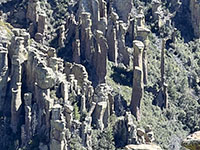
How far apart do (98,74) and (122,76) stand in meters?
3.23

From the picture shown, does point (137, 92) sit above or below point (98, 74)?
below

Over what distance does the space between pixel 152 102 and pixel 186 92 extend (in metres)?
7.36

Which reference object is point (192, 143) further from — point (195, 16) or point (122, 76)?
point (195, 16)

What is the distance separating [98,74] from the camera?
235ft

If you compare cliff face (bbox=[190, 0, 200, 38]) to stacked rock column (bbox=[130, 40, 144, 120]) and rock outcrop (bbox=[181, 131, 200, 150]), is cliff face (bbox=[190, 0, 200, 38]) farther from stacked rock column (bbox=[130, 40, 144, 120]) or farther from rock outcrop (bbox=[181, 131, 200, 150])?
rock outcrop (bbox=[181, 131, 200, 150])

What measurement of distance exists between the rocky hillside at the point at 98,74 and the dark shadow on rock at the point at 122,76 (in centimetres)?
12

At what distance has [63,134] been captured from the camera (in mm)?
56219

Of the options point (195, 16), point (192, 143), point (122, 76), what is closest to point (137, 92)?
point (122, 76)

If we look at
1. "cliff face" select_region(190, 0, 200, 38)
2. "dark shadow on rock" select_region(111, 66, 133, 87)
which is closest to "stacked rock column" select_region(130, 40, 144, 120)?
"dark shadow on rock" select_region(111, 66, 133, 87)

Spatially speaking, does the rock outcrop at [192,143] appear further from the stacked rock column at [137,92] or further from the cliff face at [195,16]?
the cliff face at [195,16]

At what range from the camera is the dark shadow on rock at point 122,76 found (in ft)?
239

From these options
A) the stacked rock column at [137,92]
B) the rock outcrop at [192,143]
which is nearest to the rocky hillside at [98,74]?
the stacked rock column at [137,92]

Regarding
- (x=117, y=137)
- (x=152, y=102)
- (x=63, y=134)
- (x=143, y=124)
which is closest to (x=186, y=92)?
(x=152, y=102)

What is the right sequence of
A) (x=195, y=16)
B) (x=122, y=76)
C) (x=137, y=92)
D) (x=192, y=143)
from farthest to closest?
(x=195, y=16)
(x=122, y=76)
(x=137, y=92)
(x=192, y=143)
